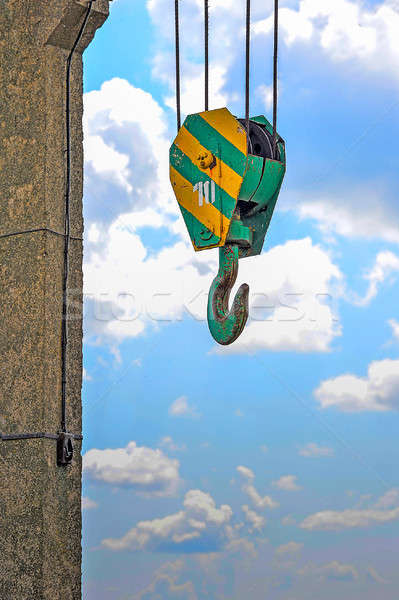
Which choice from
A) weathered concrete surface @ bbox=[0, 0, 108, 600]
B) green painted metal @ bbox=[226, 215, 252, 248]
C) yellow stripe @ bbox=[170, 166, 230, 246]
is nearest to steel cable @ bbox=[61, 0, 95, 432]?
weathered concrete surface @ bbox=[0, 0, 108, 600]

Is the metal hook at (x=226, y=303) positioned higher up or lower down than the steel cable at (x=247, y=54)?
lower down

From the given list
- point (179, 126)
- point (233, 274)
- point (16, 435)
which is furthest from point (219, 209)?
point (16, 435)

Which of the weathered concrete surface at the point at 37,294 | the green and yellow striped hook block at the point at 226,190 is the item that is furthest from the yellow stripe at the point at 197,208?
the weathered concrete surface at the point at 37,294

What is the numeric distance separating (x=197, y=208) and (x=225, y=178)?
0.21m

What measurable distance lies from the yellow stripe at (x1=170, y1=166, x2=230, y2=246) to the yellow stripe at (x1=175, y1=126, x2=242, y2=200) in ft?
0.37

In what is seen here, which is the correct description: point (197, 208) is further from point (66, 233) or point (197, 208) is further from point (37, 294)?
point (37, 294)

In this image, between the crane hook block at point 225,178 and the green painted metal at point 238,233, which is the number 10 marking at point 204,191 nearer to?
the crane hook block at point 225,178

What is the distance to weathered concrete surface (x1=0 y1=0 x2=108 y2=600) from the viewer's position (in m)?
3.58

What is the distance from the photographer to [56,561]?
11.7ft

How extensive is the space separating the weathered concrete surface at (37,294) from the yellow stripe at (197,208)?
0.53 meters

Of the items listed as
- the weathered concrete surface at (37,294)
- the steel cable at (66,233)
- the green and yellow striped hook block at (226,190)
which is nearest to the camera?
the weathered concrete surface at (37,294)

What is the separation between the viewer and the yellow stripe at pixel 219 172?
3969 mm

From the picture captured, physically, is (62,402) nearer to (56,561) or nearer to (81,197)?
(56,561)

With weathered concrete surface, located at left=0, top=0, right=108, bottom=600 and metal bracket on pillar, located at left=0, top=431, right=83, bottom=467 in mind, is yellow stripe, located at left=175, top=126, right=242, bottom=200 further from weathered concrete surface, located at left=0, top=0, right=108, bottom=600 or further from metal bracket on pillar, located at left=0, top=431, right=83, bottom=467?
metal bracket on pillar, located at left=0, top=431, right=83, bottom=467
